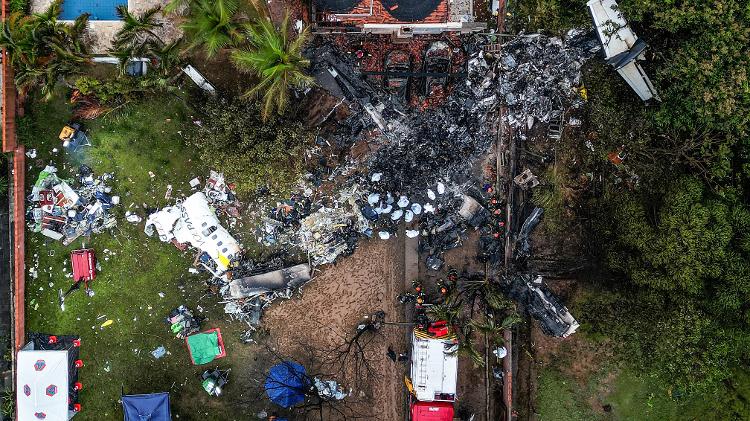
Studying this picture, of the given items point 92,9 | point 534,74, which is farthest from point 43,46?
point 534,74

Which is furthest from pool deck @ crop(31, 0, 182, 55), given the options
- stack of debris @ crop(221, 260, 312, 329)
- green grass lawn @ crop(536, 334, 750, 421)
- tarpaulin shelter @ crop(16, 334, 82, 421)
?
green grass lawn @ crop(536, 334, 750, 421)

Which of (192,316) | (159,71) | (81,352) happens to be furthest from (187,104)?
(81,352)

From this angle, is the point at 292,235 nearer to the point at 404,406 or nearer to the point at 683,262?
the point at 404,406

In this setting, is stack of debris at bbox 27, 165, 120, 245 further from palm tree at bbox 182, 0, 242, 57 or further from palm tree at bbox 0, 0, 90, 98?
palm tree at bbox 182, 0, 242, 57

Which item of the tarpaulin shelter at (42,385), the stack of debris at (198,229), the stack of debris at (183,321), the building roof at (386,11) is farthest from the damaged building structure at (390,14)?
the tarpaulin shelter at (42,385)

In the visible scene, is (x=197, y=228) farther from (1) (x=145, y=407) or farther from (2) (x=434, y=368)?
(2) (x=434, y=368)

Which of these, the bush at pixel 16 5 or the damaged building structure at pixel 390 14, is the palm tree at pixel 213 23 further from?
the bush at pixel 16 5
